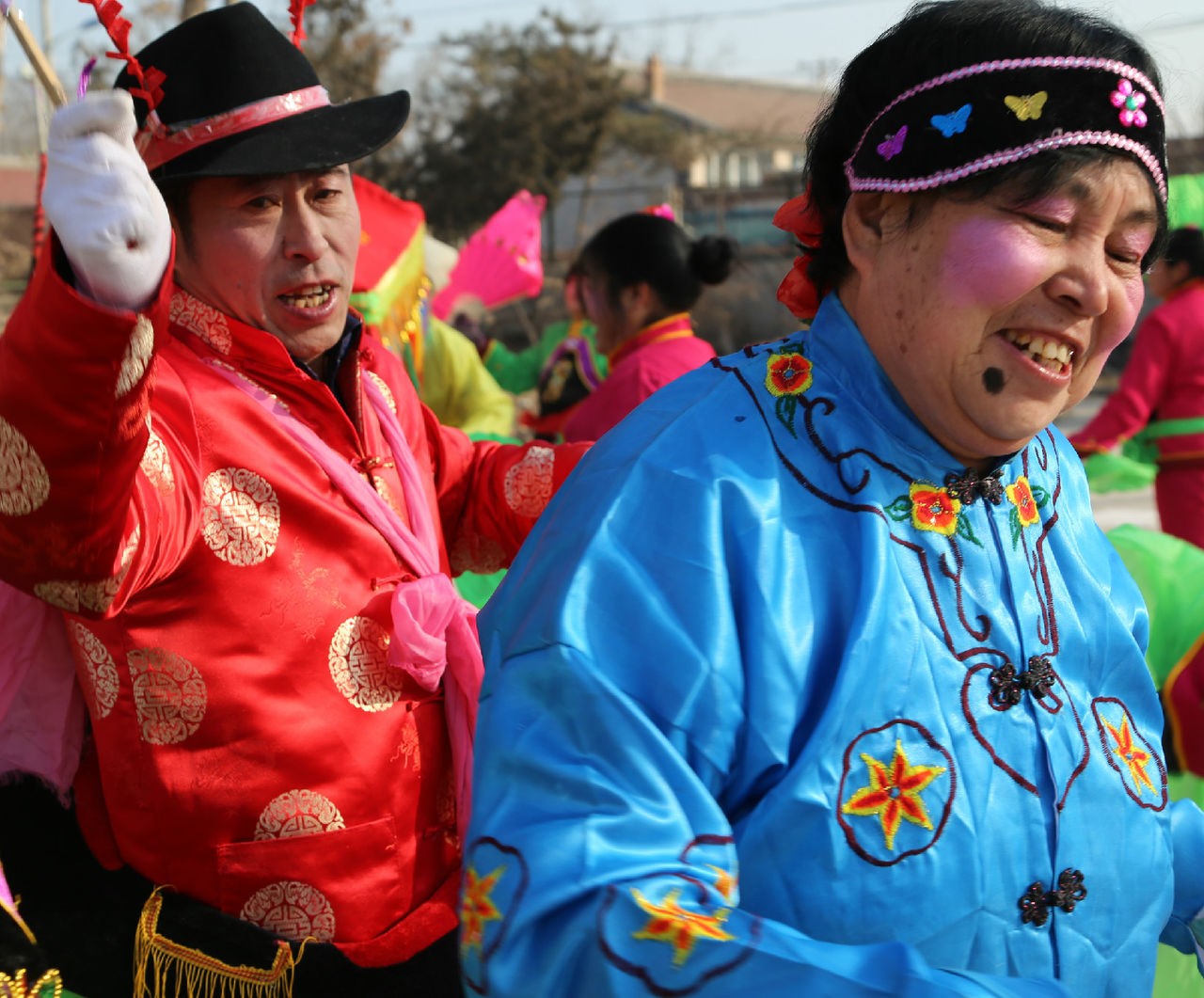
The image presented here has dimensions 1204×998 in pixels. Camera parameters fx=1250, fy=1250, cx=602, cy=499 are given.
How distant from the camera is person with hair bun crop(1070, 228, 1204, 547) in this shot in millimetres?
5547

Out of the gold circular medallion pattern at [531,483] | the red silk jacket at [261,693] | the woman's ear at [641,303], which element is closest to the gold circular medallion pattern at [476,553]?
the gold circular medallion pattern at [531,483]

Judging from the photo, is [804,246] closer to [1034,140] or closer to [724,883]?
[1034,140]

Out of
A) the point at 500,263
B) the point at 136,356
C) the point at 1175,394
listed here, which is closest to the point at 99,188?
the point at 136,356

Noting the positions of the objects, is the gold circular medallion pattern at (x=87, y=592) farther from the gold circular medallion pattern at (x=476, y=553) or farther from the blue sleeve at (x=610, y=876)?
the gold circular medallion pattern at (x=476, y=553)

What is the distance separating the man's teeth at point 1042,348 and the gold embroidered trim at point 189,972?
138 cm

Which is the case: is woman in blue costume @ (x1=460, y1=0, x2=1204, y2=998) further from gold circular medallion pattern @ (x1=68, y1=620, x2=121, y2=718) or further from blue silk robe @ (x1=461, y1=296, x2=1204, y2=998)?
gold circular medallion pattern @ (x1=68, y1=620, x2=121, y2=718)

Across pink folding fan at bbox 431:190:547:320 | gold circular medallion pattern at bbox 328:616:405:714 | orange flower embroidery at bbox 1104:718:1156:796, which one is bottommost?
pink folding fan at bbox 431:190:547:320

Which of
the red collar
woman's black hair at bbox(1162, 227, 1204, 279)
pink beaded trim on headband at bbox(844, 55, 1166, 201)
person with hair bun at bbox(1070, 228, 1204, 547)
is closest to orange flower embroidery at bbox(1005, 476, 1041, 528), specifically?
pink beaded trim on headband at bbox(844, 55, 1166, 201)

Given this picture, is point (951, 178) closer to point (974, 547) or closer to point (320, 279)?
point (974, 547)

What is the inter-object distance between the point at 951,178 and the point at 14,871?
1847 mm

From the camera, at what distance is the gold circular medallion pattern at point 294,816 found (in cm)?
193

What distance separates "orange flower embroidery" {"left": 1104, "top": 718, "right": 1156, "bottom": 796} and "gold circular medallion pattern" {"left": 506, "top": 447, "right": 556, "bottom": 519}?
1210mm

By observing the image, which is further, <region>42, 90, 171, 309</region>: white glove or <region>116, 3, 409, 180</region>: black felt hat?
<region>116, 3, 409, 180</region>: black felt hat

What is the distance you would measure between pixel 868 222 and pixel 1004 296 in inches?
7.9
